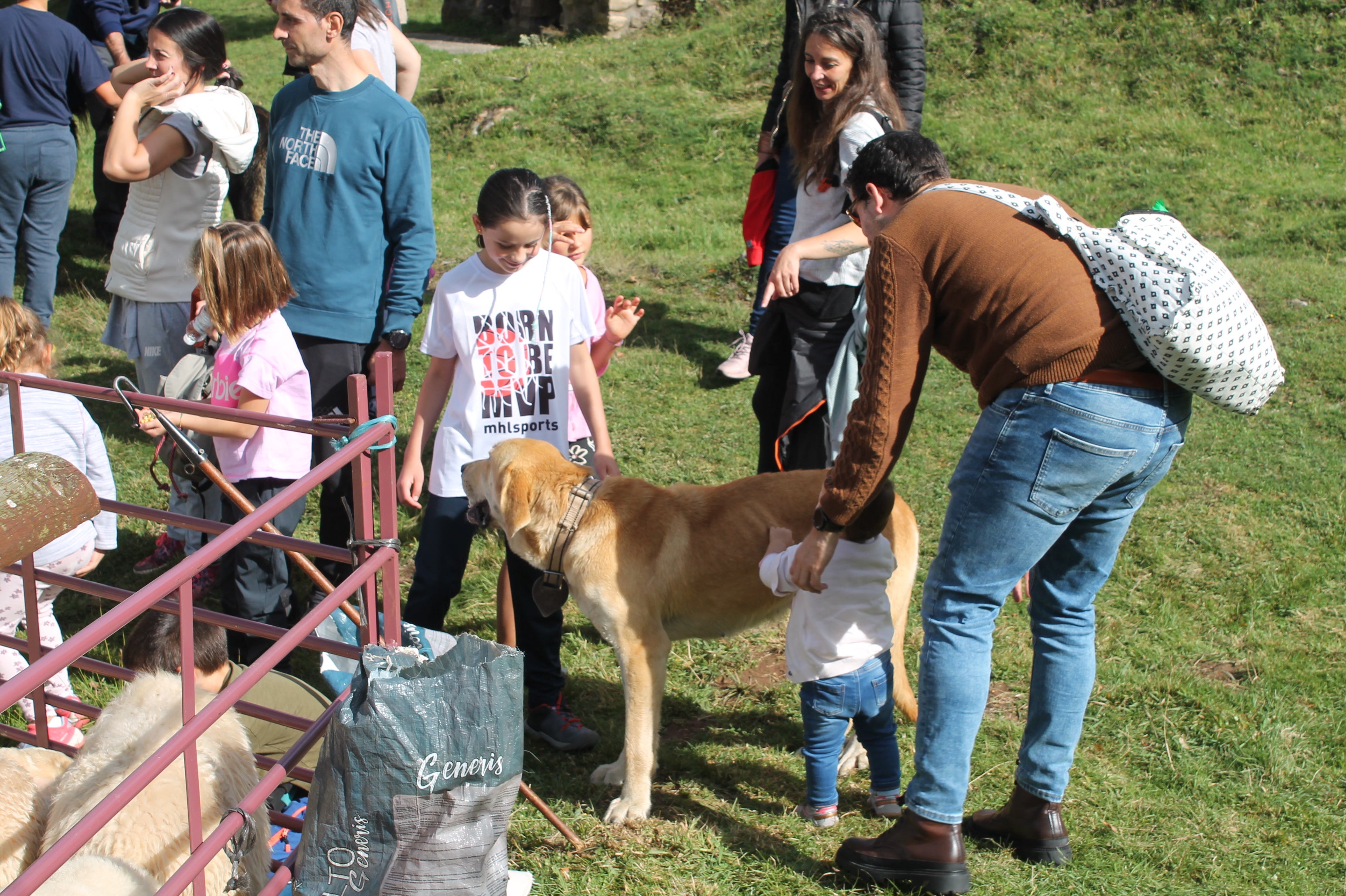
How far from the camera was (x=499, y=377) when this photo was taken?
12.1 feet

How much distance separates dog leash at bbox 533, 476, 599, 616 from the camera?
11.5 ft

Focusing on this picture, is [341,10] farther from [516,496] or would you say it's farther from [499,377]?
[516,496]

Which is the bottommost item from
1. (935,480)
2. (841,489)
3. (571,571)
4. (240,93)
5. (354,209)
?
(935,480)

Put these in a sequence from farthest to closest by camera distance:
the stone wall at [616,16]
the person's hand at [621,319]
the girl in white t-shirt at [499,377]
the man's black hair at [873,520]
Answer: the stone wall at [616,16], the person's hand at [621,319], the girl in white t-shirt at [499,377], the man's black hair at [873,520]

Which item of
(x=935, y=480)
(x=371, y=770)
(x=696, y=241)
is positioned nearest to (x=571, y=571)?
(x=371, y=770)

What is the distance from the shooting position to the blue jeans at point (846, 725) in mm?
3193

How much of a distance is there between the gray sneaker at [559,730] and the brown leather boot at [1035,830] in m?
1.49

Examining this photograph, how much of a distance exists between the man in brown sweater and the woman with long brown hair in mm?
1173

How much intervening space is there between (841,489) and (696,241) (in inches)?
295

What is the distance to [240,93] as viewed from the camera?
203 inches

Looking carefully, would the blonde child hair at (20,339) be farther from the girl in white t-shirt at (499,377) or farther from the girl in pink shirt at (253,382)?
the girl in white t-shirt at (499,377)

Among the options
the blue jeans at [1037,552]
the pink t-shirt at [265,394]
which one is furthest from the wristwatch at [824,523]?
the pink t-shirt at [265,394]

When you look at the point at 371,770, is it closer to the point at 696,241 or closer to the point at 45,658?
the point at 45,658

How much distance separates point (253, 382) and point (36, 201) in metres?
4.29
